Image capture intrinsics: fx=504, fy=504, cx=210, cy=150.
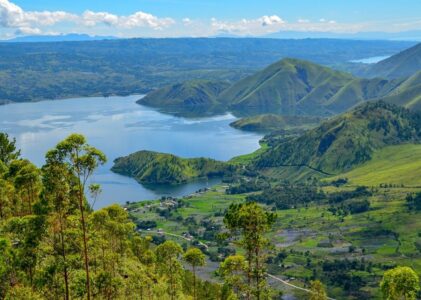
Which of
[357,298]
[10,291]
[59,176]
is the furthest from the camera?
[357,298]

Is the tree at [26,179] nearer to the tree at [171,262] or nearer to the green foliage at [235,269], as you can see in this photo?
the tree at [171,262]

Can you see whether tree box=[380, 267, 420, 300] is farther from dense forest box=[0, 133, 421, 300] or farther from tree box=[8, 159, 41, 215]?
tree box=[8, 159, 41, 215]

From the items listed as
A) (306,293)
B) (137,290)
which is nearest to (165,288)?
(137,290)

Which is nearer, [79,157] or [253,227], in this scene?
[79,157]

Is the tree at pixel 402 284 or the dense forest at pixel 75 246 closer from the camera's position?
the dense forest at pixel 75 246

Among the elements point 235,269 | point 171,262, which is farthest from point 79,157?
point 171,262

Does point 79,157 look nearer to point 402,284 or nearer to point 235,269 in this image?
point 235,269

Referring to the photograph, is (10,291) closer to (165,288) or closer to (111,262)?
(111,262)

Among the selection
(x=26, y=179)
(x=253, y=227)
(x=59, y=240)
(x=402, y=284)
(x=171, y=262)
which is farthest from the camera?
(x=171, y=262)

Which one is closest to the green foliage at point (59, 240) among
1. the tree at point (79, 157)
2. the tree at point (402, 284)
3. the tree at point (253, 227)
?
the tree at point (79, 157)

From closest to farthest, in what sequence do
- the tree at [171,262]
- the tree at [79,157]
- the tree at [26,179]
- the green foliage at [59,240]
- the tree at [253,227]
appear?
the tree at [79,157]
the green foliage at [59,240]
the tree at [253,227]
the tree at [26,179]
the tree at [171,262]

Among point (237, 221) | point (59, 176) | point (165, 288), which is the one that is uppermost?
point (59, 176)
